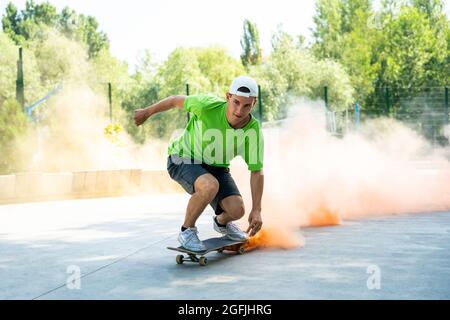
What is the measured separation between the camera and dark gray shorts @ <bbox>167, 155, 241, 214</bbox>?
559cm

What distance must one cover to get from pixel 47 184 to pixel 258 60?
57.6 m

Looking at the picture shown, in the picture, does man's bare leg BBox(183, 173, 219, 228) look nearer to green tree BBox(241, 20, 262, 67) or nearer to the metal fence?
the metal fence

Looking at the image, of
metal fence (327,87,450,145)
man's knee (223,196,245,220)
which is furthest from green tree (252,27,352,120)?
man's knee (223,196,245,220)

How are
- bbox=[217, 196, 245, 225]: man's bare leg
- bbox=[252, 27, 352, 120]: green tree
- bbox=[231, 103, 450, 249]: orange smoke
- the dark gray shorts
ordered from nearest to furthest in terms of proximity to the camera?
the dark gray shorts < bbox=[217, 196, 245, 225]: man's bare leg < bbox=[231, 103, 450, 249]: orange smoke < bbox=[252, 27, 352, 120]: green tree

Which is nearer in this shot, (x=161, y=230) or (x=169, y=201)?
(x=161, y=230)

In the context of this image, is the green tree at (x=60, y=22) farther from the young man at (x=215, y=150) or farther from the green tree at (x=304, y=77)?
the young man at (x=215, y=150)

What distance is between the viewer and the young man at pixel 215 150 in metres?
5.38

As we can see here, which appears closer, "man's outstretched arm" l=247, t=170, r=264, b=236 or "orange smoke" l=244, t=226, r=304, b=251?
"man's outstretched arm" l=247, t=170, r=264, b=236

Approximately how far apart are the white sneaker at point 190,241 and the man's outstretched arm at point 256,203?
1.53 feet

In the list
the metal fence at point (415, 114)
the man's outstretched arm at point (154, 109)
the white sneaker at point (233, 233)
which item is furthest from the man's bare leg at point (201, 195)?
the metal fence at point (415, 114)

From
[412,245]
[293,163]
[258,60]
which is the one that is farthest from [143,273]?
[258,60]

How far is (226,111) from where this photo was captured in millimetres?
5449
